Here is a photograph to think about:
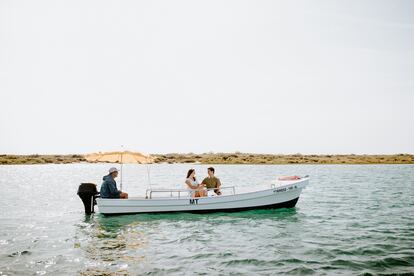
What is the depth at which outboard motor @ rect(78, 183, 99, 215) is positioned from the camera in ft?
60.6

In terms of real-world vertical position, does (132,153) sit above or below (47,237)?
above

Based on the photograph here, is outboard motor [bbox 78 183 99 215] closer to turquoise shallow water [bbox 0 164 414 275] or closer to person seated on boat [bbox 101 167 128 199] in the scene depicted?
turquoise shallow water [bbox 0 164 414 275]

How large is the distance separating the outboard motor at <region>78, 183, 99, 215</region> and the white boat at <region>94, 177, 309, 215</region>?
40.6 inches

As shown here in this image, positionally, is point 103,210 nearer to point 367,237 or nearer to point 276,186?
point 276,186

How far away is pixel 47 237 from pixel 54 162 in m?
120

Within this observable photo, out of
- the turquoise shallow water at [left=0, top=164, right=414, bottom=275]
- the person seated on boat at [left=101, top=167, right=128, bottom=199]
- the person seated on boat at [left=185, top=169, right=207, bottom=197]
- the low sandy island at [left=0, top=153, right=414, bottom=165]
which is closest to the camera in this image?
the turquoise shallow water at [left=0, top=164, right=414, bottom=275]

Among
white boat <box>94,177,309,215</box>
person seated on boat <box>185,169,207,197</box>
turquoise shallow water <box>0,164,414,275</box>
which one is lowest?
turquoise shallow water <box>0,164,414,275</box>

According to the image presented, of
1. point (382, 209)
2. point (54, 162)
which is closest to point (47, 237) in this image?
point (382, 209)

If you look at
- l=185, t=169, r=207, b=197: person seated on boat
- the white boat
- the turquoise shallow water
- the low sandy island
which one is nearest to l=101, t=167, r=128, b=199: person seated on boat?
the white boat

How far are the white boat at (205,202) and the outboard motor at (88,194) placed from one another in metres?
1.03

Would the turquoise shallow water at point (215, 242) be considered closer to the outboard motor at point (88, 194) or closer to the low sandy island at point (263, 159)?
the outboard motor at point (88, 194)

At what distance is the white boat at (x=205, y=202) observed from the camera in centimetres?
1816

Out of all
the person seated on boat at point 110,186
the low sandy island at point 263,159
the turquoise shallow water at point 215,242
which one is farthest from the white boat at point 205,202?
the low sandy island at point 263,159

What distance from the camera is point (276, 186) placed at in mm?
20531
